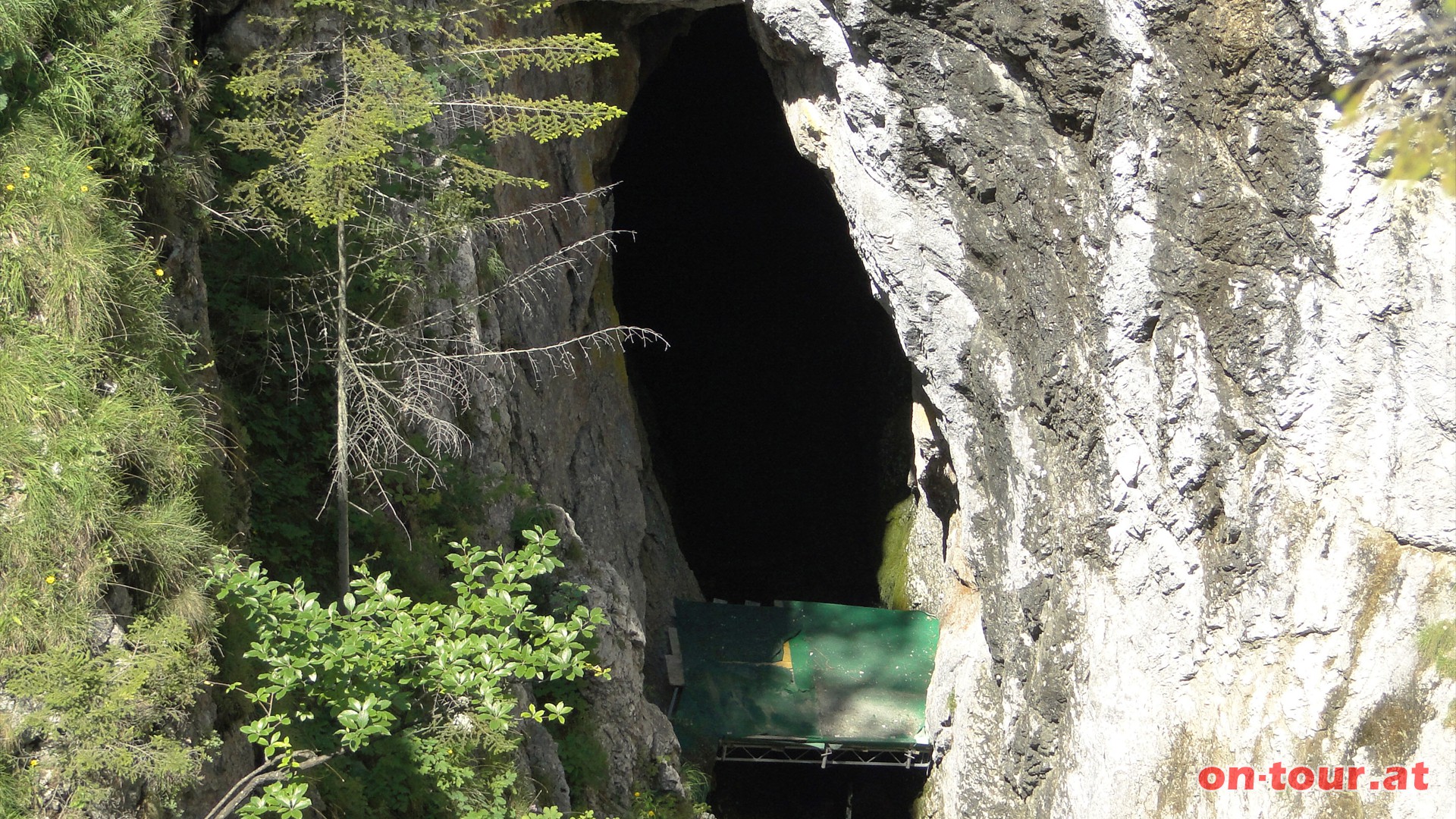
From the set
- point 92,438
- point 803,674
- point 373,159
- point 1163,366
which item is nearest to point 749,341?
point 803,674

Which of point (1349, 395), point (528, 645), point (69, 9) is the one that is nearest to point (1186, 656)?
point (1349, 395)

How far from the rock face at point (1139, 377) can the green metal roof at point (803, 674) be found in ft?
1.88

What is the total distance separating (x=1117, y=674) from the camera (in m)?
8.02

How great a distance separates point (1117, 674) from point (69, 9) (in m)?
A: 7.76

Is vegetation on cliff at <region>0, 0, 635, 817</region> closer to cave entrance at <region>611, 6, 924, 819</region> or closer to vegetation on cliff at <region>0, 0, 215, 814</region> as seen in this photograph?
vegetation on cliff at <region>0, 0, 215, 814</region>

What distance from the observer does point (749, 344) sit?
1430 cm

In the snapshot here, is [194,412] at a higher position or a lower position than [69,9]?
lower

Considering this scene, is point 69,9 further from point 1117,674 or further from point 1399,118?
point 1117,674

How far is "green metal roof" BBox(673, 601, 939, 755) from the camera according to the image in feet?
31.6

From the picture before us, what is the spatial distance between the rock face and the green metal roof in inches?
22.5

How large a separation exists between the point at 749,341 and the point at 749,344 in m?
0.04

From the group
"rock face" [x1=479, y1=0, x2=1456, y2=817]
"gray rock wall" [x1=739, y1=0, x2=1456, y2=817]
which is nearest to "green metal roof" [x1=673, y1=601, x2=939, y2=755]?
"rock face" [x1=479, y1=0, x2=1456, y2=817]

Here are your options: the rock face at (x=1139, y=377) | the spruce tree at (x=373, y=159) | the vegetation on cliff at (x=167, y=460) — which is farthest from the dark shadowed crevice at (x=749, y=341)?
the vegetation on cliff at (x=167, y=460)

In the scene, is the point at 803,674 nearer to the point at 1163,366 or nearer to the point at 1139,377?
the point at 1139,377
